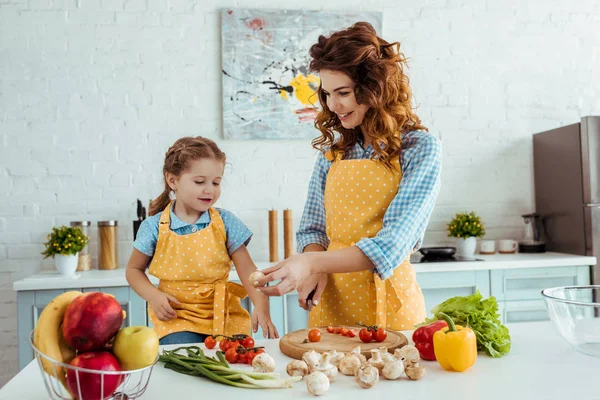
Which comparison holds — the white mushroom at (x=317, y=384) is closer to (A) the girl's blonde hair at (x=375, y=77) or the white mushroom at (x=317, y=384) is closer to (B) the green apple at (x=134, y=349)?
(B) the green apple at (x=134, y=349)

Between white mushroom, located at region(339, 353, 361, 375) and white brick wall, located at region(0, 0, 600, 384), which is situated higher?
white brick wall, located at region(0, 0, 600, 384)

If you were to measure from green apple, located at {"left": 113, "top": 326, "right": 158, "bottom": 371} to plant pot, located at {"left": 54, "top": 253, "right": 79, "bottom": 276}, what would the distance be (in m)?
2.38

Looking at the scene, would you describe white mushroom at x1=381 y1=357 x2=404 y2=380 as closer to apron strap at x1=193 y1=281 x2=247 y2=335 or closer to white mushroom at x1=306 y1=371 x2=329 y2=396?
white mushroom at x1=306 y1=371 x2=329 y2=396

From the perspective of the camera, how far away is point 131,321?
305cm

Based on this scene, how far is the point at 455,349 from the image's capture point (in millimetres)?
1259

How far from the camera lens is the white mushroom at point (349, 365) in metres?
1.24

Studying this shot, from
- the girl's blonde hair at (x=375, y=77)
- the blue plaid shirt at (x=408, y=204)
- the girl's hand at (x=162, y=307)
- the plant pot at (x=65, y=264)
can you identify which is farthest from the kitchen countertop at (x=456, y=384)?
the plant pot at (x=65, y=264)

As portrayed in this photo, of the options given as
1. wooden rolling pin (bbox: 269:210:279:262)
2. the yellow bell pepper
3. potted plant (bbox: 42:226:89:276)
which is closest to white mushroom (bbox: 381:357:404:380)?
the yellow bell pepper

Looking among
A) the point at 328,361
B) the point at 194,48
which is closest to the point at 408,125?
the point at 328,361

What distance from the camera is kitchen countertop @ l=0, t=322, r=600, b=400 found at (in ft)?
3.69

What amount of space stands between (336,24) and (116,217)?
1.93 m

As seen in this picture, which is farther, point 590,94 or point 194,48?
point 590,94

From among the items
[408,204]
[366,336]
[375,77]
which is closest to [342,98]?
[375,77]

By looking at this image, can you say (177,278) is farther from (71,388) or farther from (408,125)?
(71,388)
